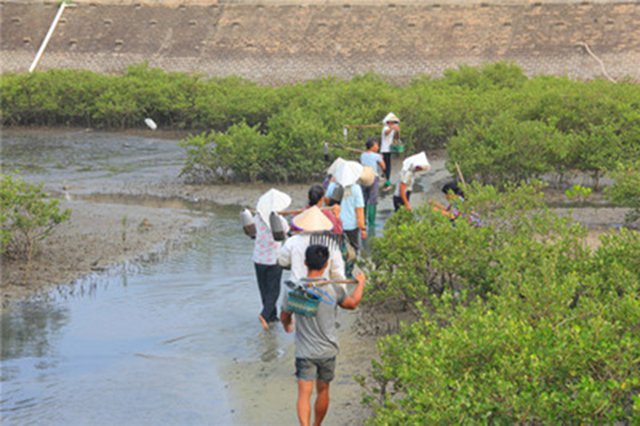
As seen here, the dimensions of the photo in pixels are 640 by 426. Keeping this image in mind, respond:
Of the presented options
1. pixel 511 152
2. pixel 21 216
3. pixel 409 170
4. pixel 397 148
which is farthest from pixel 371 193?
pixel 511 152

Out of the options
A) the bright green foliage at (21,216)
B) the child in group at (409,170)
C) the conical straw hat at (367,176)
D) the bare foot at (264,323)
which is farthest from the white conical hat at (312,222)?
the bright green foliage at (21,216)

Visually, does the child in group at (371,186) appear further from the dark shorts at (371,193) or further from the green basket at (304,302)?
the green basket at (304,302)

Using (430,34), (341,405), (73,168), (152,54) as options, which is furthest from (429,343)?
(152,54)

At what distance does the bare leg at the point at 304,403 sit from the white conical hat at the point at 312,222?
1.38 metres

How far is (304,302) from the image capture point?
5.81 metres

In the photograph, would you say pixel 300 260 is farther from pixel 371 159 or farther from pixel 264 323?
pixel 371 159

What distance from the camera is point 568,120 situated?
17578mm

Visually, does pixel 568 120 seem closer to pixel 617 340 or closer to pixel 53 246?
pixel 53 246

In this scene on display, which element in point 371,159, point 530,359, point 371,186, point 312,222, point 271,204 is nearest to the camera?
point 530,359

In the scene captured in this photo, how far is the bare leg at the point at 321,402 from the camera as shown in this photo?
19.8 ft

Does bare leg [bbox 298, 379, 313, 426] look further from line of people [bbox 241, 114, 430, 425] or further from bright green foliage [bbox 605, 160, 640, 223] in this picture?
bright green foliage [bbox 605, 160, 640, 223]

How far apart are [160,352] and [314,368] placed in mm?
2491

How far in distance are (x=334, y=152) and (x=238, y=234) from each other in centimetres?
469

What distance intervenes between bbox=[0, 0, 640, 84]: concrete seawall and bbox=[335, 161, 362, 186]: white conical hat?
80.6 feet
